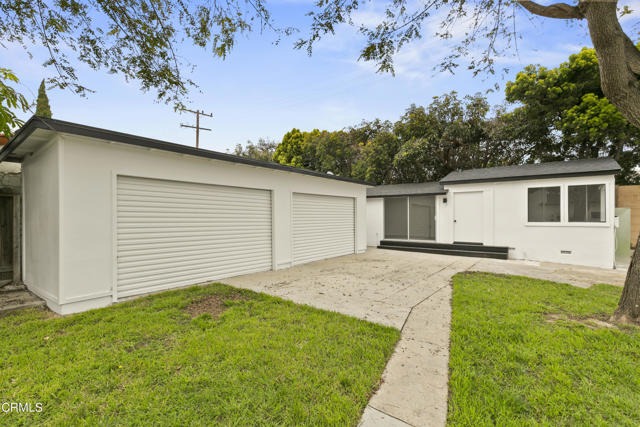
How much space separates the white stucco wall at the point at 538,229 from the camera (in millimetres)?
7418

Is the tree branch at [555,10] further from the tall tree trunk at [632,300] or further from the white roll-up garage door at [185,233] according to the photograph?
the white roll-up garage door at [185,233]

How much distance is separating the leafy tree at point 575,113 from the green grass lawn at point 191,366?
1280cm

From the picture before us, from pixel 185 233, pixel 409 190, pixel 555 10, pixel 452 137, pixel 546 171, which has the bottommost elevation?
pixel 185 233

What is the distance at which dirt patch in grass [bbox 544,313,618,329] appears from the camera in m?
3.34

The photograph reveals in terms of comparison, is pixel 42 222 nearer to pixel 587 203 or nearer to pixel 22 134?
pixel 22 134

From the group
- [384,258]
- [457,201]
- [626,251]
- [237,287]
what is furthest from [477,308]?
[626,251]

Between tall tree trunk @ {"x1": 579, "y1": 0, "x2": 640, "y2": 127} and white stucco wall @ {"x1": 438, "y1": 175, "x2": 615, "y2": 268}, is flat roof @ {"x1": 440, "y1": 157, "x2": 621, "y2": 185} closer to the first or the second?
white stucco wall @ {"x1": 438, "y1": 175, "x2": 615, "y2": 268}

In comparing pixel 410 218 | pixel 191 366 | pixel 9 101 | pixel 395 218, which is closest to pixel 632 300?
pixel 191 366

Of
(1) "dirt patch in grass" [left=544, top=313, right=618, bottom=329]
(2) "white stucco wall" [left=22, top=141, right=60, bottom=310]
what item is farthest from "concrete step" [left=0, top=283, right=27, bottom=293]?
(1) "dirt patch in grass" [left=544, top=313, right=618, bottom=329]

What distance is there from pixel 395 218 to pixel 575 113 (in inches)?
316

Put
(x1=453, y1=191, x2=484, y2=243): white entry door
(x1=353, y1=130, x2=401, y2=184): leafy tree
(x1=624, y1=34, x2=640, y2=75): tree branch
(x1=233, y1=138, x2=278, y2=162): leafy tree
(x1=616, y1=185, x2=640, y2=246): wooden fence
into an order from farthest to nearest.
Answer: (x1=233, y1=138, x2=278, y2=162): leafy tree
(x1=353, y1=130, x2=401, y2=184): leafy tree
(x1=453, y1=191, x2=484, y2=243): white entry door
(x1=616, y1=185, x2=640, y2=246): wooden fence
(x1=624, y1=34, x2=640, y2=75): tree branch

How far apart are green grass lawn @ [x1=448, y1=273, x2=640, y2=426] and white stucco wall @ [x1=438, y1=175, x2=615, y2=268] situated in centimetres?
455

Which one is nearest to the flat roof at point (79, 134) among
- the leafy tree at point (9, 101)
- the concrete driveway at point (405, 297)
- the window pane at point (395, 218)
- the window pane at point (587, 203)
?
the leafy tree at point (9, 101)

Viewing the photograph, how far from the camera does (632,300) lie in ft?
11.3
